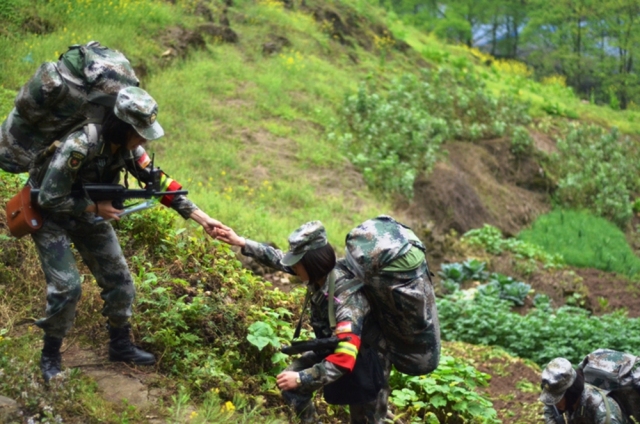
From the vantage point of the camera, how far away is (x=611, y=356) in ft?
18.2

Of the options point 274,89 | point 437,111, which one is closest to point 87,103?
point 274,89

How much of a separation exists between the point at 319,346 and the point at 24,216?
1785 millimetres

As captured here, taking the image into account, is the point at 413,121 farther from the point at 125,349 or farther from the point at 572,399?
the point at 125,349

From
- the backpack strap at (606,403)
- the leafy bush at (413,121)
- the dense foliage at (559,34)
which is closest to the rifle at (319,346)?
the backpack strap at (606,403)

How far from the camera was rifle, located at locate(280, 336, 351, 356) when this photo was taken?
3891mm

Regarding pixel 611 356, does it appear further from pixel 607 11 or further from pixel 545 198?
pixel 607 11

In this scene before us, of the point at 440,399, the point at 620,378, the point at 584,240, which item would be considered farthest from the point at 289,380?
the point at 584,240

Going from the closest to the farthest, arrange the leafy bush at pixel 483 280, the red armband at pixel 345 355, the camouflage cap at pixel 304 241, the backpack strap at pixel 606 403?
the red armband at pixel 345 355
the camouflage cap at pixel 304 241
the backpack strap at pixel 606 403
the leafy bush at pixel 483 280

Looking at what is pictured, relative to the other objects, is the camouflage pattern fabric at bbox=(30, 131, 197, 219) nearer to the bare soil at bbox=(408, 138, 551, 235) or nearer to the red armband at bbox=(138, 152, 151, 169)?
the red armband at bbox=(138, 152, 151, 169)

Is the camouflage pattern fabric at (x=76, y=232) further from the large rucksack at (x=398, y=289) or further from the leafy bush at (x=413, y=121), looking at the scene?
the leafy bush at (x=413, y=121)

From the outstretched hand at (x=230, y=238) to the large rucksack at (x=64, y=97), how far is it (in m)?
1.00

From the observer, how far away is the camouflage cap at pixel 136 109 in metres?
3.91

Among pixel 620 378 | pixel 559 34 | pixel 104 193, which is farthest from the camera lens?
pixel 559 34

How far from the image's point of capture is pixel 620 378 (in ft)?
17.5
